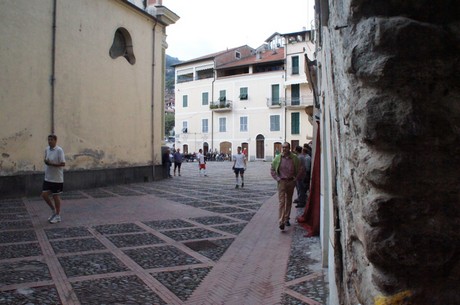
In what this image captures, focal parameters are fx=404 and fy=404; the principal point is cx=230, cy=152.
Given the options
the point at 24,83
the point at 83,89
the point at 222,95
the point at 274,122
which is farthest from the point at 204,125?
the point at 24,83

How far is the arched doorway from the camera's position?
48.0m

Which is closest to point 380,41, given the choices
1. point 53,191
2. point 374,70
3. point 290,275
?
point 374,70

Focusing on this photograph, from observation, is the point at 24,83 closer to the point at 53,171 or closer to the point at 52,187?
the point at 53,171

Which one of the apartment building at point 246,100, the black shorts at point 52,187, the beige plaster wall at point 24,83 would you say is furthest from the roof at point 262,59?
the black shorts at point 52,187

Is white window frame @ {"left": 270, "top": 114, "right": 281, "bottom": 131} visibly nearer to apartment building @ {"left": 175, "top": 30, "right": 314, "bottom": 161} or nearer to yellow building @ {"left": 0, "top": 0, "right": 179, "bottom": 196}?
apartment building @ {"left": 175, "top": 30, "right": 314, "bottom": 161}

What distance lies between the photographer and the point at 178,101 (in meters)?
55.2

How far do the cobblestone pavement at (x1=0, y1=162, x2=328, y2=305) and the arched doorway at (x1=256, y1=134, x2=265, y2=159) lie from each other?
38.2 metres

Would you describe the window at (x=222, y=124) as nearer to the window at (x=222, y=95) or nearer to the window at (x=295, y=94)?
the window at (x=222, y=95)

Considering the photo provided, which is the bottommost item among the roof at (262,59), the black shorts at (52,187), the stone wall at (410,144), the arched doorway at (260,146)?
the black shorts at (52,187)

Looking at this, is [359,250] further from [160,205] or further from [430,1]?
[160,205]

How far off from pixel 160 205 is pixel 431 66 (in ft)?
31.8

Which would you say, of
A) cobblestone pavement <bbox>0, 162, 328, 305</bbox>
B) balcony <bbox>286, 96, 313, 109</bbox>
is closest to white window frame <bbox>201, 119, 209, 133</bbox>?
balcony <bbox>286, 96, 313, 109</bbox>

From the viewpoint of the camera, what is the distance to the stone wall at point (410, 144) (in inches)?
63.4

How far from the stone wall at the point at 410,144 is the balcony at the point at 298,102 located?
1726 inches
